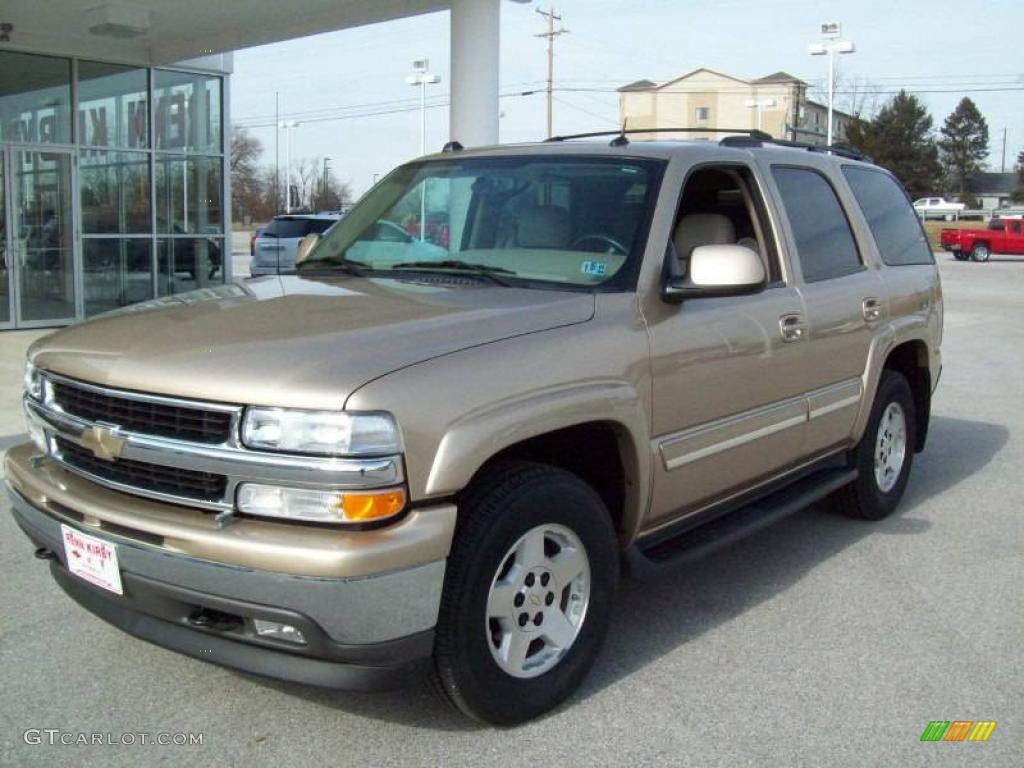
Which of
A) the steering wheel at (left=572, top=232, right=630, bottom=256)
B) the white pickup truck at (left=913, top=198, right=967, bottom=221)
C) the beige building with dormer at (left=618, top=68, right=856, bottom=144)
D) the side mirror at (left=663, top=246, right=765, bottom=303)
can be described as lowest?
the side mirror at (left=663, top=246, right=765, bottom=303)

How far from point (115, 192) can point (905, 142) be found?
268 ft

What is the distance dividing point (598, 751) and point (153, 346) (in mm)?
1871

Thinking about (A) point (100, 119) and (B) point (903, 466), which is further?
(A) point (100, 119)

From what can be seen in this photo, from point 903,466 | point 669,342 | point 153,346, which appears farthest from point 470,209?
point 903,466

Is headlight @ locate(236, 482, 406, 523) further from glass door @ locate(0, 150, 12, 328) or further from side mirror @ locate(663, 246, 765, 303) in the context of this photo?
glass door @ locate(0, 150, 12, 328)

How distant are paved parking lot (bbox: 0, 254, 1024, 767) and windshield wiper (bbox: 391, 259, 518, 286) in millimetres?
1497

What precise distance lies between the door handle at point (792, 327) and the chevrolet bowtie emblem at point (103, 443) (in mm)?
2756

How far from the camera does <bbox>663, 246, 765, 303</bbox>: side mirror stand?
12.8 feet

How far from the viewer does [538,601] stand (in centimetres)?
347

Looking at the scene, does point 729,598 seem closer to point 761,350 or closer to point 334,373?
point 761,350

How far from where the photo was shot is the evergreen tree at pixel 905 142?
3342 inches

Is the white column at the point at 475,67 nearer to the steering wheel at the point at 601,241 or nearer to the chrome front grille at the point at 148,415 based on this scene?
the steering wheel at the point at 601,241

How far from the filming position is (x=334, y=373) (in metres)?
2.95
